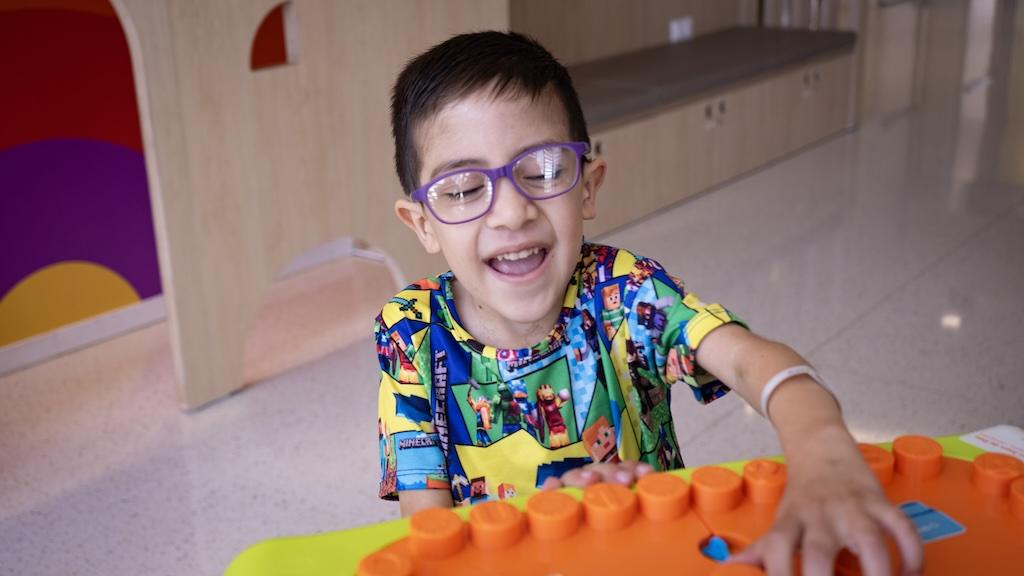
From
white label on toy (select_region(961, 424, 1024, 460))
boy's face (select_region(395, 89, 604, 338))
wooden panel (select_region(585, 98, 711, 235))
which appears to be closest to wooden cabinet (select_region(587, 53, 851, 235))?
wooden panel (select_region(585, 98, 711, 235))

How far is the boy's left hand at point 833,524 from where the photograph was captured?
0.67m

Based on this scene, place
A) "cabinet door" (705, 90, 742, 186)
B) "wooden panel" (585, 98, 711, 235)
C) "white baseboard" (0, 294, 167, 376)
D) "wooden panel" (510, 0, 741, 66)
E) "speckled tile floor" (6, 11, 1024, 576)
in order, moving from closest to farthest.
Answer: "speckled tile floor" (6, 11, 1024, 576) → "white baseboard" (0, 294, 167, 376) → "wooden panel" (585, 98, 711, 235) → "wooden panel" (510, 0, 741, 66) → "cabinet door" (705, 90, 742, 186)

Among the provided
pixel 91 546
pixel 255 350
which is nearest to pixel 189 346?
pixel 255 350

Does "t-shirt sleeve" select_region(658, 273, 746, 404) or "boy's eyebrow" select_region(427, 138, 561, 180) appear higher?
"boy's eyebrow" select_region(427, 138, 561, 180)

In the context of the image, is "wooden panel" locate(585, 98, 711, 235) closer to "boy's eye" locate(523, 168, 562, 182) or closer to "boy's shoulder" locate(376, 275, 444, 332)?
"boy's shoulder" locate(376, 275, 444, 332)

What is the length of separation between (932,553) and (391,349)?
573 millimetres

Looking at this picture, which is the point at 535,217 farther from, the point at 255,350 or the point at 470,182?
the point at 255,350

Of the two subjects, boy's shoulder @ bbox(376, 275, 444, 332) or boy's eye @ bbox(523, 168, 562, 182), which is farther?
boy's shoulder @ bbox(376, 275, 444, 332)

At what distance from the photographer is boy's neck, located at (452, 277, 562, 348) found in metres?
1.12

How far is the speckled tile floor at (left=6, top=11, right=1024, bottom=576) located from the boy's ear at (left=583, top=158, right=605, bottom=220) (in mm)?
976

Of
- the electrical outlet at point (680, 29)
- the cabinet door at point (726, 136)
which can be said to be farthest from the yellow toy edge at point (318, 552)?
the electrical outlet at point (680, 29)

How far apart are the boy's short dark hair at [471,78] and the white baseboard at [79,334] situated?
1.89 m

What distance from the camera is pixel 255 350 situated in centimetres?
266

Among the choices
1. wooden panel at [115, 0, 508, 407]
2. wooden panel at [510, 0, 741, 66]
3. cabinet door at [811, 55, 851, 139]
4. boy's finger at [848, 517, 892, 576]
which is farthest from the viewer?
cabinet door at [811, 55, 851, 139]
